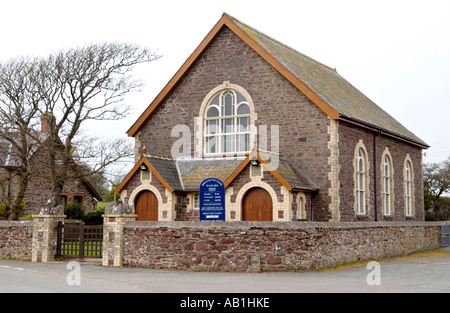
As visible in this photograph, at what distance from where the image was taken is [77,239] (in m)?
20.6

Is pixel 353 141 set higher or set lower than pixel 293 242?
higher

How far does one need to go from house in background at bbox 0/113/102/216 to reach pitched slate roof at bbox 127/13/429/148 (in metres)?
8.46

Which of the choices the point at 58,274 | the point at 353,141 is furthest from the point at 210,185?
the point at 353,141

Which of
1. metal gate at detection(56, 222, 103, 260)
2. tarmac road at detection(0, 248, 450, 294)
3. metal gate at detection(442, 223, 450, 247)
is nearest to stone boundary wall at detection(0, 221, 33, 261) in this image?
metal gate at detection(56, 222, 103, 260)

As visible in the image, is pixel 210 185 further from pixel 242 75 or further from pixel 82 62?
pixel 82 62

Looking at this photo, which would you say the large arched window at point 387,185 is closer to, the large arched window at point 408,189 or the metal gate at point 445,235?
the large arched window at point 408,189

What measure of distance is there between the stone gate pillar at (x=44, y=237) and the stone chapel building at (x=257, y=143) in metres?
3.77

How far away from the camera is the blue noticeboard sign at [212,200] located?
65.3 ft

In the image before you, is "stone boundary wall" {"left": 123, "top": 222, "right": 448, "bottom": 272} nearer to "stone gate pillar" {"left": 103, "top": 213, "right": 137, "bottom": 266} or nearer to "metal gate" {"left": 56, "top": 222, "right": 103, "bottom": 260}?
"stone gate pillar" {"left": 103, "top": 213, "right": 137, "bottom": 266}

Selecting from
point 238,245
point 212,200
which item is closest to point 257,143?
point 212,200

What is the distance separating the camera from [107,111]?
104 ft

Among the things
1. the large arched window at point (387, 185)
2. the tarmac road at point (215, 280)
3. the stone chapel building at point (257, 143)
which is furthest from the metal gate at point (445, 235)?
the tarmac road at point (215, 280)

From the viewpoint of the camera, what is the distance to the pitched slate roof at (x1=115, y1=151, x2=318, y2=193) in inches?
843

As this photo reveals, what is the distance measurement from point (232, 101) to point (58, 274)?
1177 cm
